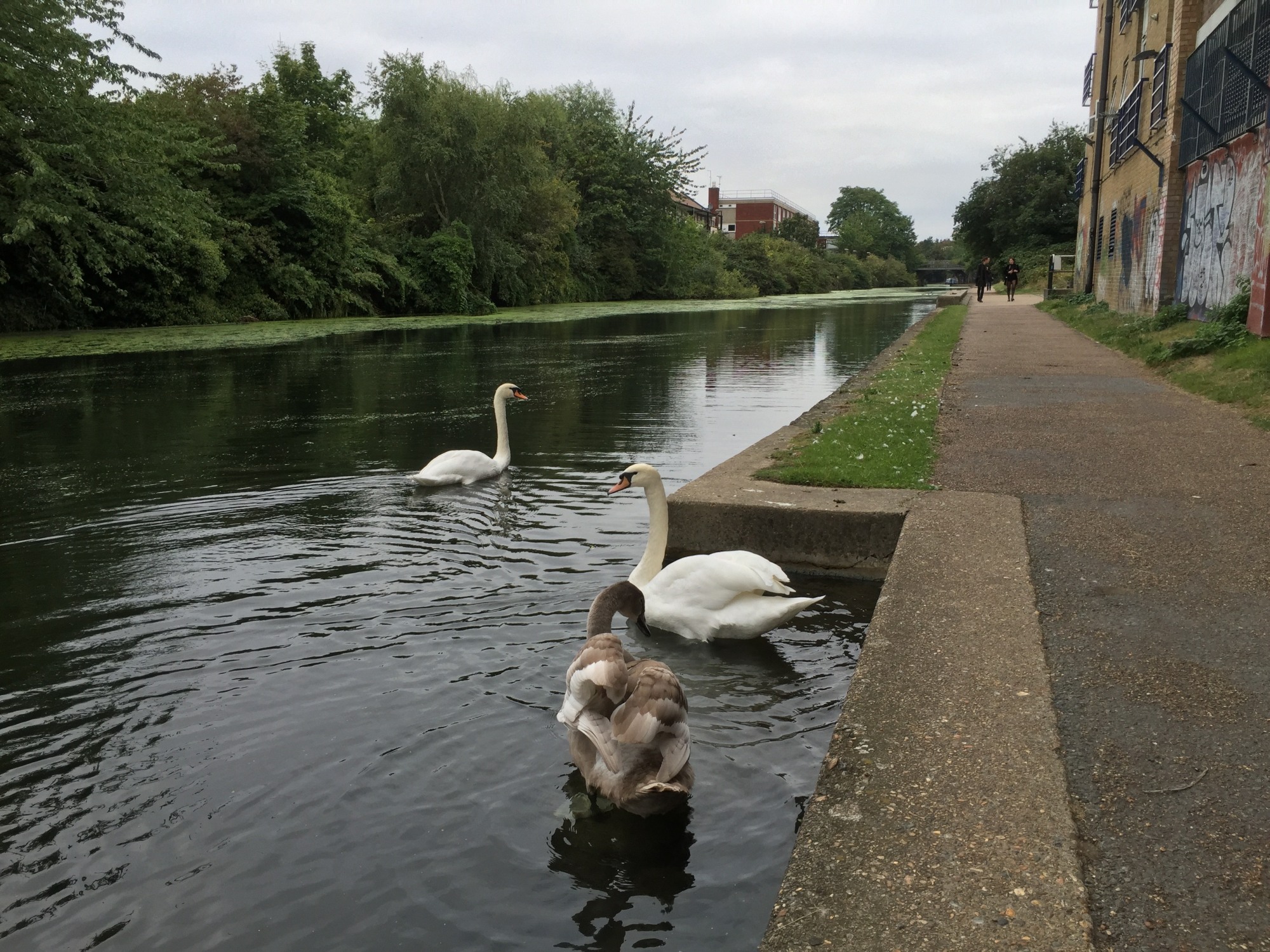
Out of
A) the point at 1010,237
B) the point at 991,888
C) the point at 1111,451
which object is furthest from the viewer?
the point at 1010,237

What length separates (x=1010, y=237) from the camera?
69125 millimetres

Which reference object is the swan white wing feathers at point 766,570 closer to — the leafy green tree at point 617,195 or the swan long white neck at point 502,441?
the swan long white neck at point 502,441

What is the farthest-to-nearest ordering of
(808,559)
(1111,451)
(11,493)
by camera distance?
(11,493) < (1111,451) < (808,559)

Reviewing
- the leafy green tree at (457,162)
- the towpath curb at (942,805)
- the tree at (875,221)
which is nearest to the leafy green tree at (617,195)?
the leafy green tree at (457,162)

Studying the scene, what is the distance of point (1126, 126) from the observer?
2605 cm

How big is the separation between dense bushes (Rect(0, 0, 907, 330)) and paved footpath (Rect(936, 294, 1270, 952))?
965 inches

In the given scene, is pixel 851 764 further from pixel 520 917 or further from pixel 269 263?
pixel 269 263

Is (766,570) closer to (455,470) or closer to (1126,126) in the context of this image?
(455,470)

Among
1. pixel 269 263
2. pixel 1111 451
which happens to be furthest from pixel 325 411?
pixel 269 263

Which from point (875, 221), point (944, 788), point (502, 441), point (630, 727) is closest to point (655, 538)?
point (630, 727)

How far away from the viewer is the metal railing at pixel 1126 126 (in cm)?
2406

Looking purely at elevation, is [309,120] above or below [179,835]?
above

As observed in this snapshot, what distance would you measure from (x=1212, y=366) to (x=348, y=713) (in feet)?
39.0

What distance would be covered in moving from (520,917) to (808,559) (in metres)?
3.61
